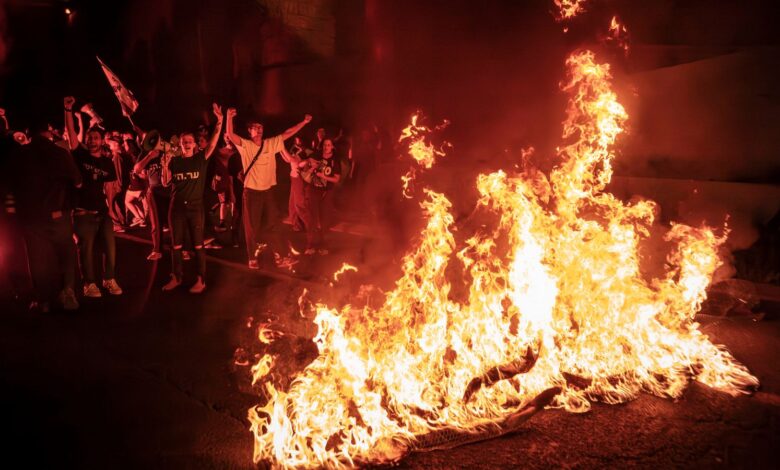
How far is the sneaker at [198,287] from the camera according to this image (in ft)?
23.3

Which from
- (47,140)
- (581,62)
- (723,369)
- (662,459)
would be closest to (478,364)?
(662,459)

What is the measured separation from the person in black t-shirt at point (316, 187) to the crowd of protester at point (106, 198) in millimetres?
19

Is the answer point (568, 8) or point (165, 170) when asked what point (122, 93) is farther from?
point (568, 8)

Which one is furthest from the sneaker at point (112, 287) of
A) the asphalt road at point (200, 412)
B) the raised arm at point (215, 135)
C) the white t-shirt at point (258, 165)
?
the white t-shirt at point (258, 165)

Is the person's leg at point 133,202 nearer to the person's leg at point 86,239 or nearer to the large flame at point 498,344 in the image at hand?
the person's leg at point 86,239

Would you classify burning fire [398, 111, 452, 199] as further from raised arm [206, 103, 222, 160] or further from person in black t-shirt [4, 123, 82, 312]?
person in black t-shirt [4, 123, 82, 312]

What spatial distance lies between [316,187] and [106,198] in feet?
11.1

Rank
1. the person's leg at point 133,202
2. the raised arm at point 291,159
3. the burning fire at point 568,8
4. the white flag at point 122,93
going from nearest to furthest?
the white flag at point 122,93
the burning fire at point 568,8
the raised arm at point 291,159
the person's leg at point 133,202

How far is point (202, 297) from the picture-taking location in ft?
22.7

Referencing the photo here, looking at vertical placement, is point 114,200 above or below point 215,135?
below

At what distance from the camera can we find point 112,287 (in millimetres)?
7055

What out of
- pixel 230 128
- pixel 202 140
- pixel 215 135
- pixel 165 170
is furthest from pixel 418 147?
pixel 165 170

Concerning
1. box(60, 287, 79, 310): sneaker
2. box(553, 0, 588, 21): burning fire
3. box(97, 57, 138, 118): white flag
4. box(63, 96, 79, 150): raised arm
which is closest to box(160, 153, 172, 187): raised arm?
box(97, 57, 138, 118): white flag

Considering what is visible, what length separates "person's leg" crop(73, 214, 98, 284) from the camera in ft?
21.8
